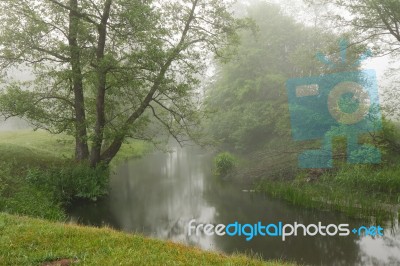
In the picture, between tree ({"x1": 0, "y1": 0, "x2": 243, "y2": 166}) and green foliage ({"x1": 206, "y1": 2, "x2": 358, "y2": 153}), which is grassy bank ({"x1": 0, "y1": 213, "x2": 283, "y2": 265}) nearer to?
tree ({"x1": 0, "y1": 0, "x2": 243, "y2": 166})

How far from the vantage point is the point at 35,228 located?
6402 millimetres

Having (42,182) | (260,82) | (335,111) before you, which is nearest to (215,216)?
(42,182)

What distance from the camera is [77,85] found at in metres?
14.7

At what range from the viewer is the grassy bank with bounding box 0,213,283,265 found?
16.5ft

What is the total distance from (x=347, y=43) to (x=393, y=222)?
33.3 ft

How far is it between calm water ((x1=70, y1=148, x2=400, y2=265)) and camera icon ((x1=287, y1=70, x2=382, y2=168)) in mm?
4718

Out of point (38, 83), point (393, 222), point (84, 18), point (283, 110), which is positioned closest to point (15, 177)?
point (38, 83)

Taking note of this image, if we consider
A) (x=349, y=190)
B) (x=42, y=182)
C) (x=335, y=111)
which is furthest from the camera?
(x=335, y=111)

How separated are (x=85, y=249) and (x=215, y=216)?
710 cm

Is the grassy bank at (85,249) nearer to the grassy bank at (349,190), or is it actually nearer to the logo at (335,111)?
the grassy bank at (349,190)

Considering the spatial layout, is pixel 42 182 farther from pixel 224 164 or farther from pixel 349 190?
pixel 349 190


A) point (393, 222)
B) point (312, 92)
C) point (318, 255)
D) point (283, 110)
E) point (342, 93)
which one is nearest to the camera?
point (318, 255)

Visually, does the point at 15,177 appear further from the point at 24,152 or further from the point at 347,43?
the point at 347,43

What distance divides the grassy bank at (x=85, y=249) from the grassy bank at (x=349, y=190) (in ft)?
22.7
